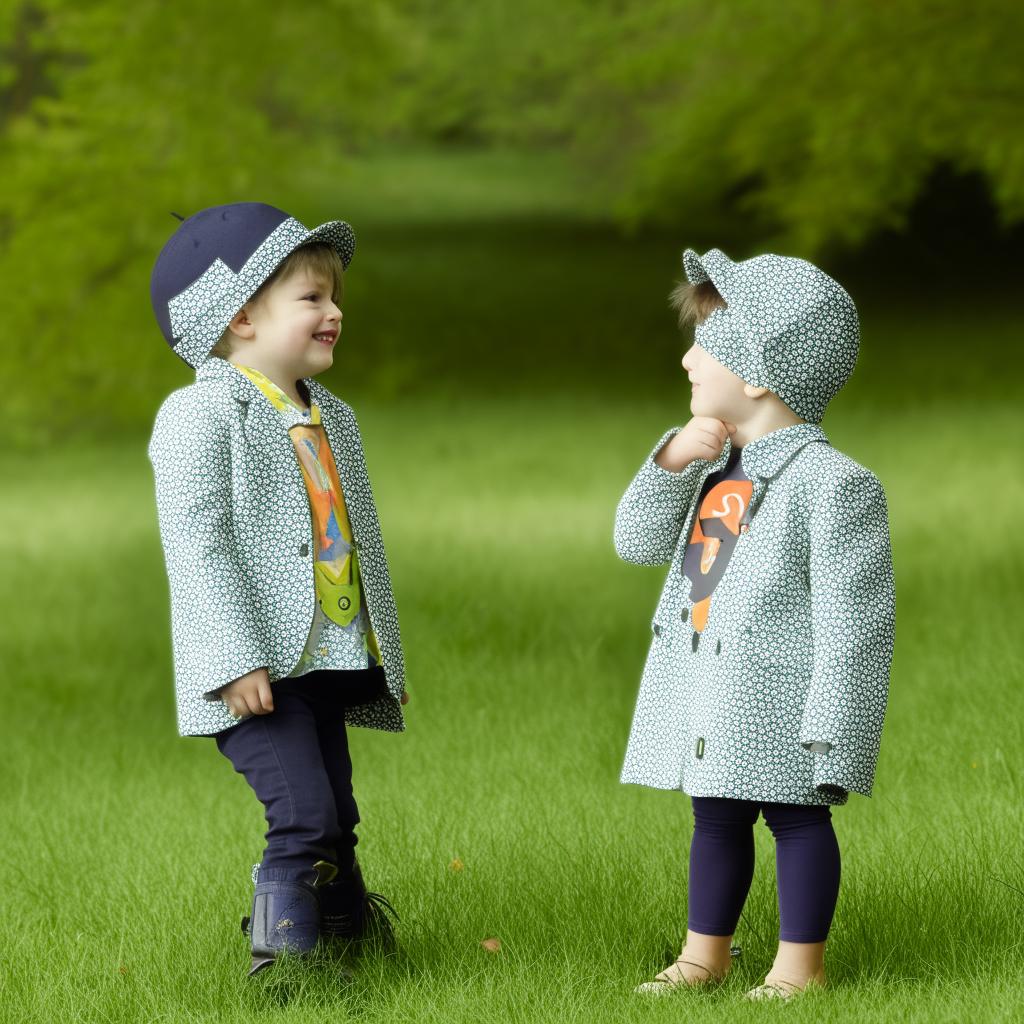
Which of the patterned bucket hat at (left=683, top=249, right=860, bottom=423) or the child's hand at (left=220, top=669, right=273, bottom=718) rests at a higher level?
the patterned bucket hat at (left=683, top=249, right=860, bottom=423)

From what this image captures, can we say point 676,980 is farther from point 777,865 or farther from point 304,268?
point 304,268

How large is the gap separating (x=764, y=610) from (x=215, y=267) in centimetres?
131

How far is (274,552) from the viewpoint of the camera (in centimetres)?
332

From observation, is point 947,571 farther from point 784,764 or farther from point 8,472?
point 8,472

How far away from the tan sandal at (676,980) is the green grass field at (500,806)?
5cm

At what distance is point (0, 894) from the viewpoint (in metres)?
4.21

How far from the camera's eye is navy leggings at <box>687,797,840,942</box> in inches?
124

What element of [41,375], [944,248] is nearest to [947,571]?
[41,375]

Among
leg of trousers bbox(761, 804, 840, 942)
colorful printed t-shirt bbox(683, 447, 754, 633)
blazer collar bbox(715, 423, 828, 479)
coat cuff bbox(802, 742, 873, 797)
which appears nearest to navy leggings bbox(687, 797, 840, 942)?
leg of trousers bbox(761, 804, 840, 942)

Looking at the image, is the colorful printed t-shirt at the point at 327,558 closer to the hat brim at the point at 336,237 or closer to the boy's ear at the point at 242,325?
the boy's ear at the point at 242,325

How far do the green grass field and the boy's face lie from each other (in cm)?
123

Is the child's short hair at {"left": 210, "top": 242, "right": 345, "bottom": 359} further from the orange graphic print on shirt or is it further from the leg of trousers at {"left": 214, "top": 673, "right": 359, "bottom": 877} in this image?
the leg of trousers at {"left": 214, "top": 673, "right": 359, "bottom": 877}

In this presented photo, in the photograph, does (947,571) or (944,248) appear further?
(944,248)

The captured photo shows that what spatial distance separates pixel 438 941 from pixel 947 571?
487cm
